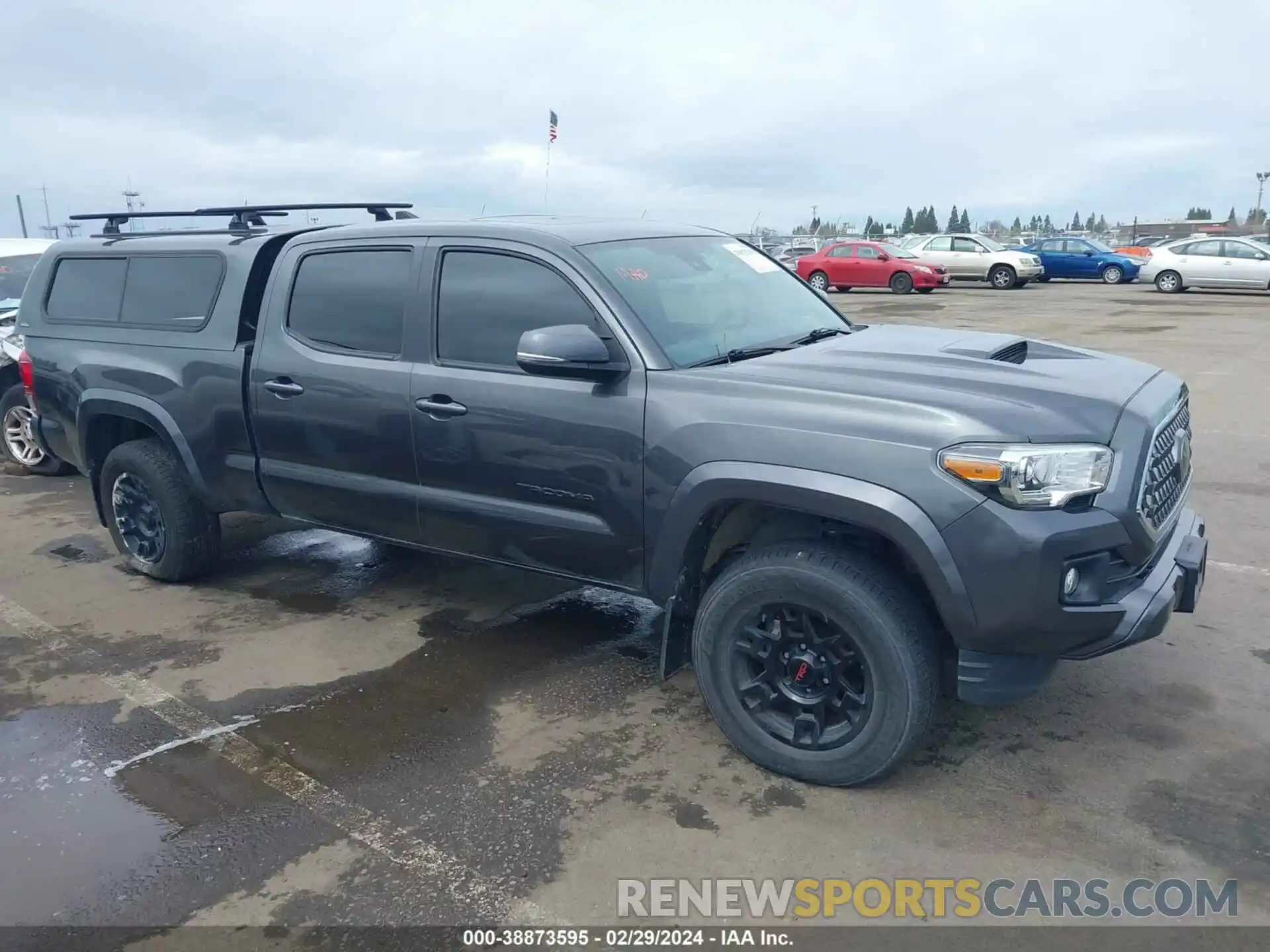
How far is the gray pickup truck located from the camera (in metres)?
3.15

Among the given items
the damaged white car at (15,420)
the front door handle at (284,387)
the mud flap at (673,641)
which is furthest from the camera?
the damaged white car at (15,420)

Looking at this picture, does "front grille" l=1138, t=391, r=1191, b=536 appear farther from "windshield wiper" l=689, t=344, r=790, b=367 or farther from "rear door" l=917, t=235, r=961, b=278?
"rear door" l=917, t=235, r=961, b=278

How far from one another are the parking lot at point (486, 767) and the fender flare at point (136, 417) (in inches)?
27.9

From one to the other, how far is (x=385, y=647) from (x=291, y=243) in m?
1.97

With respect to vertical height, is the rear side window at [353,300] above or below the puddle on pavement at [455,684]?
above

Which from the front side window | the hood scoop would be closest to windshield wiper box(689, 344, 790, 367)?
the front side window

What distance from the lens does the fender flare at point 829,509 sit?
3.13 metres

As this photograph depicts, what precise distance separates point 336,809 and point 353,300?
224cm

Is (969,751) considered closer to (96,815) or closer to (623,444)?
(623,444)

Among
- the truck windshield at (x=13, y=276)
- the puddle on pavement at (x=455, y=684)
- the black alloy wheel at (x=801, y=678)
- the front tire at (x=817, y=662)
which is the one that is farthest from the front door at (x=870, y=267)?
the black alloy wheel at (x=801, y=678)

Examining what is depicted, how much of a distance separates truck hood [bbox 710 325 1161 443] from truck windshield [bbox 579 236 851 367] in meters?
0.21

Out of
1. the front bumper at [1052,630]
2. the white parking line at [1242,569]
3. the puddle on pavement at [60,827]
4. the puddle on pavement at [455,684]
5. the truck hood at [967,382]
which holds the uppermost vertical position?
the truck hood at [967,382]

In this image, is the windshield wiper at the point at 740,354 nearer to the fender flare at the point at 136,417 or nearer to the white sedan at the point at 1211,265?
the fender flare at the point at 136,417

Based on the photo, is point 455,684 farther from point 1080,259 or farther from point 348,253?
point 1080,259
